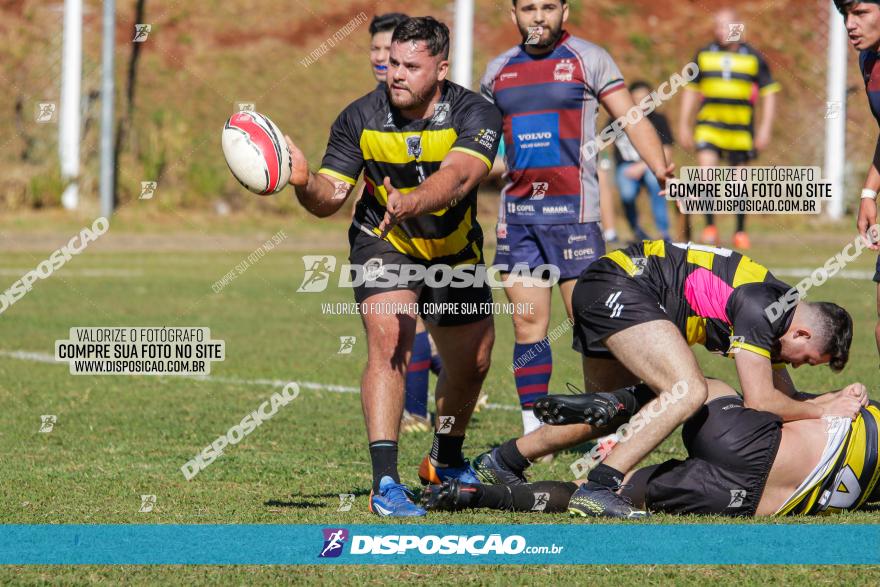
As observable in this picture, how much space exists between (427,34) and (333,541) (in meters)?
2.48

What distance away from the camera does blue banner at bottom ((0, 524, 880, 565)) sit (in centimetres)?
520

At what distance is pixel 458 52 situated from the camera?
78.4 feet

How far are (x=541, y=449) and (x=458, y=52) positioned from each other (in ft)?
58.8

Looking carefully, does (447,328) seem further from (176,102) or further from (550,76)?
(176,102)

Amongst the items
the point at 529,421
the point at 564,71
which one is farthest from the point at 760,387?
the point at 564,71

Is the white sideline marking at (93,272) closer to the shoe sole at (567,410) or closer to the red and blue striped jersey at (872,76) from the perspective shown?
the red and blue striped jersey at (872,76)

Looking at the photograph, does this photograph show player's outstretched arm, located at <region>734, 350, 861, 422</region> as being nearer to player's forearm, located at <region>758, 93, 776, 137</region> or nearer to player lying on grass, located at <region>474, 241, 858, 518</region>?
player lying on grass, located at <region>474, 241, 858, 518</region>

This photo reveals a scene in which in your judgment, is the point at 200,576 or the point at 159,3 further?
the point at 159,3

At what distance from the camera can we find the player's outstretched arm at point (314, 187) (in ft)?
19.8

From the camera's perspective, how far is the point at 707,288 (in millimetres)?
6332

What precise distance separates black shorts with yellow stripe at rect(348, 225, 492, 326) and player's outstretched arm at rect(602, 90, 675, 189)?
142 centimetres

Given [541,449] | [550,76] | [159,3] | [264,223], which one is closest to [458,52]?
[264,223]

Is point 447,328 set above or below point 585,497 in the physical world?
above

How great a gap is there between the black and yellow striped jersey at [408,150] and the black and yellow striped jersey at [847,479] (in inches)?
79.5
